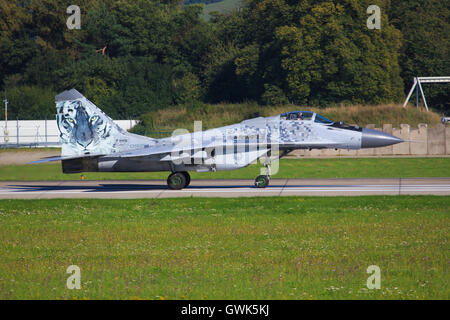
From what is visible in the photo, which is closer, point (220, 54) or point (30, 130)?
point (30, 130)

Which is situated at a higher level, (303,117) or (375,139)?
(303,117)

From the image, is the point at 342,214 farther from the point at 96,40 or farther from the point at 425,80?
the point at 96,40

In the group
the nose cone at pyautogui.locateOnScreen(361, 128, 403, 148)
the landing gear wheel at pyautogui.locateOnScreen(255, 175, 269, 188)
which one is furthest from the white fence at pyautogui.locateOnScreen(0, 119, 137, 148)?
the nose cone at pyautogui.locateOnScreen(361, 128, 403, 148)

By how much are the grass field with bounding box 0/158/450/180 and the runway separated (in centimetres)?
117

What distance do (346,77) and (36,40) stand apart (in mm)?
40420

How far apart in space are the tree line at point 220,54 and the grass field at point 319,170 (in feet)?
79.7

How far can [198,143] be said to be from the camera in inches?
867

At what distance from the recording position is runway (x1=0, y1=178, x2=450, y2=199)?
68.6 ft

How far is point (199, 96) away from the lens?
73688 millimetres

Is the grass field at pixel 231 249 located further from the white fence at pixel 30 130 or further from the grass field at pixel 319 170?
the white fence at pixel 30 130

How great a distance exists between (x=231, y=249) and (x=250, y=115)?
43294mm

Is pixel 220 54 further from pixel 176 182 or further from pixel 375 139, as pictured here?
pixel 375 139
